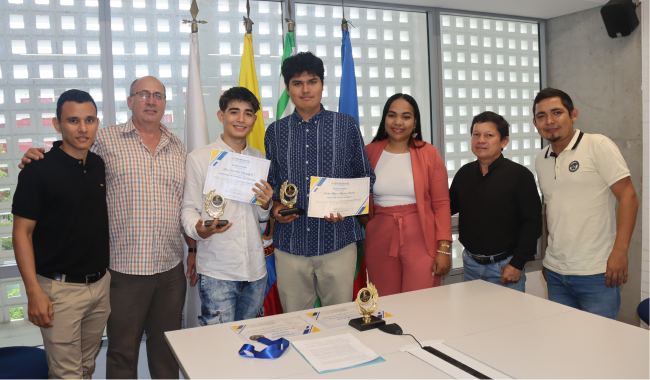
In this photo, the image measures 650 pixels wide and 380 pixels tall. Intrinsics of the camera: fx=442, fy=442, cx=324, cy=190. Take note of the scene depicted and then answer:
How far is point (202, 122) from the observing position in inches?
130

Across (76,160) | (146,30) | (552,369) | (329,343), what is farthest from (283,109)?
(552,369)

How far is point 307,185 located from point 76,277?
1241 mm

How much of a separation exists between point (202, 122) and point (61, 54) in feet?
3.77

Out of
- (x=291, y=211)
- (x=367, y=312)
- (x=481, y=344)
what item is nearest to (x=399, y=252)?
(x=291, y=211)

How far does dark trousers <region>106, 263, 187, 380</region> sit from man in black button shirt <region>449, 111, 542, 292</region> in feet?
5.78

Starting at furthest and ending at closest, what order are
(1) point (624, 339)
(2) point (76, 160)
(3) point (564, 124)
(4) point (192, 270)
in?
(4) point (192, 270) → (3) point (564, 124) → (2) point (76, 160) → (1) point (624, 339)

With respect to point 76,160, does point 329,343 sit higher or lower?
lower

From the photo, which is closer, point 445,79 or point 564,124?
point 564,124

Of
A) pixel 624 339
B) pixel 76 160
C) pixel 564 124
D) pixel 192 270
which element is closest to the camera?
pixel 624 339

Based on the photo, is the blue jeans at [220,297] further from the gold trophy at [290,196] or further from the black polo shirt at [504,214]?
the black polo shirt at [504,214]

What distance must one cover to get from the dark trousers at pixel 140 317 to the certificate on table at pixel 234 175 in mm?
626

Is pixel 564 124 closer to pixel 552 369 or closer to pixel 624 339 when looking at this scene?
pixel 624 339

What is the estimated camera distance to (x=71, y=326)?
6.95 ft

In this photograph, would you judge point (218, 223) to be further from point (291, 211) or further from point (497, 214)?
point (497, 214)
